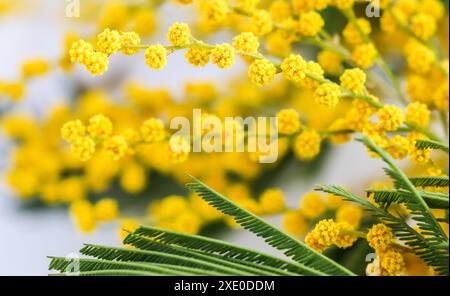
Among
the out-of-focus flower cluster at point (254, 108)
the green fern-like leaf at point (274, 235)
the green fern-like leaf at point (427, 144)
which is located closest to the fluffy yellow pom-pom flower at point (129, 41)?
the out-of-focus flower cluster at point (254, 108)

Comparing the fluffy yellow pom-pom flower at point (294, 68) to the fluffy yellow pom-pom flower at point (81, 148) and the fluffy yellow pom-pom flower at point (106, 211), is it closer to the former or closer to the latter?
the fluffy yellow pom-pom flower at point (81, 148)

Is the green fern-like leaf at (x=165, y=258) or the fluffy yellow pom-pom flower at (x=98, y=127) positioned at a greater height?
the fluffy yellow pom-pom flower at (x=98, y=127)

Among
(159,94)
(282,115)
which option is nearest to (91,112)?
(159,94)

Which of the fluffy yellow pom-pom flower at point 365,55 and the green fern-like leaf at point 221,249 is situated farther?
the fluffy yellow pom-pom flower at point 365,55

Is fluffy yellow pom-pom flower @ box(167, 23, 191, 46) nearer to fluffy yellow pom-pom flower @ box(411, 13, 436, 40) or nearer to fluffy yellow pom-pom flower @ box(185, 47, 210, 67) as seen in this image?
fluffy yellow pom-pom flower @ box(185, 47, 210, 67)

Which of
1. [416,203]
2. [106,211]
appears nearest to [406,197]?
[416,203]
